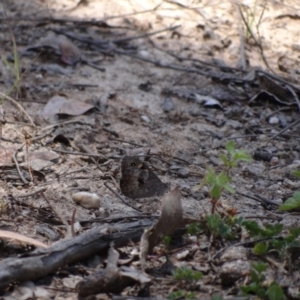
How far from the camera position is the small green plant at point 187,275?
2.06 metres

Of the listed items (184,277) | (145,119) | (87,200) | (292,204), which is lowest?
(145,119)

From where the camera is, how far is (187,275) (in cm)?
208

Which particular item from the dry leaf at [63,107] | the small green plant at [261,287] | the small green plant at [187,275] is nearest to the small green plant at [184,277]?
the small green plant at [187,275]

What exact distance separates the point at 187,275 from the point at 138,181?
826 millimetres

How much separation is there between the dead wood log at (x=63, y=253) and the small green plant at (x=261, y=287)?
0.45 metres

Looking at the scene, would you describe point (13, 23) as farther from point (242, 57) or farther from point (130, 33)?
point (242, 57)

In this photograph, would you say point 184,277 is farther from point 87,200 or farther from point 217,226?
point 87,200

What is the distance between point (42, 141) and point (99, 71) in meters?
1.08

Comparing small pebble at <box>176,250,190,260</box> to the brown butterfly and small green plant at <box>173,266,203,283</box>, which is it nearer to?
small green plant at <box>173,266,203,283</box>

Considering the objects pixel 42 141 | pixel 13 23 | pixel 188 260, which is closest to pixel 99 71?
pixel 13 23

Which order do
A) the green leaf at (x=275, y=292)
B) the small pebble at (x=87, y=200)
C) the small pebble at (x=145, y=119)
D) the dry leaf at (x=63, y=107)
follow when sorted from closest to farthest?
1. the green leaf at (x=275, y=292)
2. the small pebble at (x=87, y=200)
3. the dry leaf at (x=63, y=107)
4. the small pebble at (x=145, y=119)

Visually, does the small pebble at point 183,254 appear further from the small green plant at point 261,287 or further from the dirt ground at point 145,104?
the small green plant at point 261,287

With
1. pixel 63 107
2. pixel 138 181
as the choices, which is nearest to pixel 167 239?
pixel 138 181

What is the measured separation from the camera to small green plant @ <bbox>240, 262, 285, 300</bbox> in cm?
197
